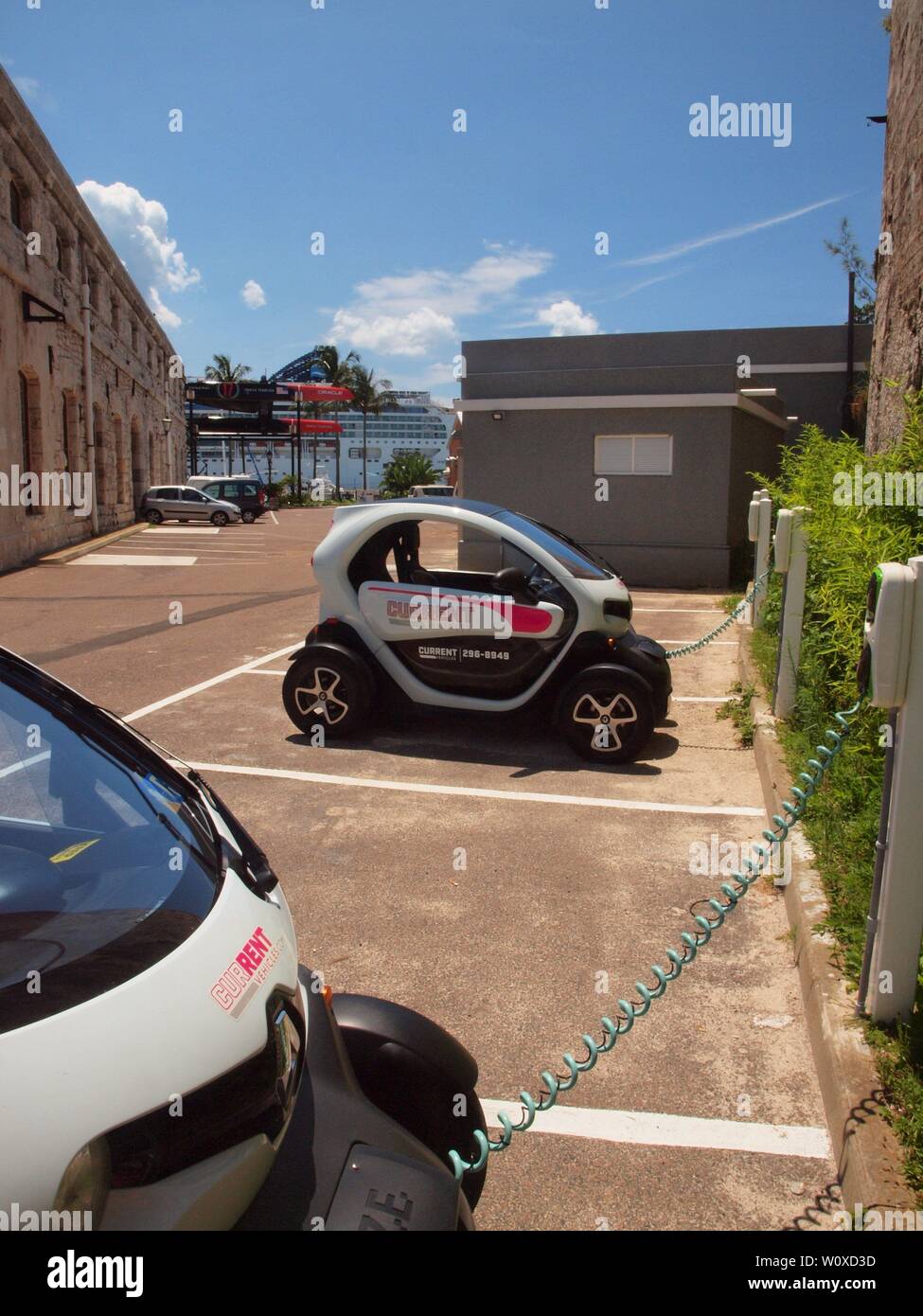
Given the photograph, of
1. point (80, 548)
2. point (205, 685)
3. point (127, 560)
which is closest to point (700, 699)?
point (205, 685)

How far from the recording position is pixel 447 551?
24.0 meters

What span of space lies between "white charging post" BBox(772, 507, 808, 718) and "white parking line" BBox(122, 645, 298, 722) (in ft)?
14.8

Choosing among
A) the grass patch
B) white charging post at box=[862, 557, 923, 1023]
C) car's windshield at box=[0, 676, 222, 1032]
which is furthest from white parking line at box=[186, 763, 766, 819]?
car's windshield at box=[0, 676, 222, 1032]

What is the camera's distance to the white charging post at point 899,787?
2678mm

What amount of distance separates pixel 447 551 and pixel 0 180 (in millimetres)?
12007

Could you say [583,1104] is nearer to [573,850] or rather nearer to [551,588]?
[573,850]

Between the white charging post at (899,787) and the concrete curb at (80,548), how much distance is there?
2023 centimetres

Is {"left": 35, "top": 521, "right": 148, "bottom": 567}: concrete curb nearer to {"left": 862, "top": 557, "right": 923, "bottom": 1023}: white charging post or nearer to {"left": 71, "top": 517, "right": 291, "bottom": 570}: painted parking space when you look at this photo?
{"left": 71, "top": 517, "right": 291, "bottom": 570}: painted parking space

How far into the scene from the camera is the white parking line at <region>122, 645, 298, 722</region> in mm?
7980

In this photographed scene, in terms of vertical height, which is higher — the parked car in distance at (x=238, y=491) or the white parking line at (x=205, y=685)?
the parked car in distance at (x=238, y=491)

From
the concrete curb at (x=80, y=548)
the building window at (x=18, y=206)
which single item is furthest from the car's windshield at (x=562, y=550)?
the building window at (x=18, y=206)

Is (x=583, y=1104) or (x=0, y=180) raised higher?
(x=0, y=180)

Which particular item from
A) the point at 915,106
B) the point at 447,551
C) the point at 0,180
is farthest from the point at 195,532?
the point at 915,106

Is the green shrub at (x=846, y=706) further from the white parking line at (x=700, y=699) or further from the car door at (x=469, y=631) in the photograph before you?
the car door at (x=469, y=631)
